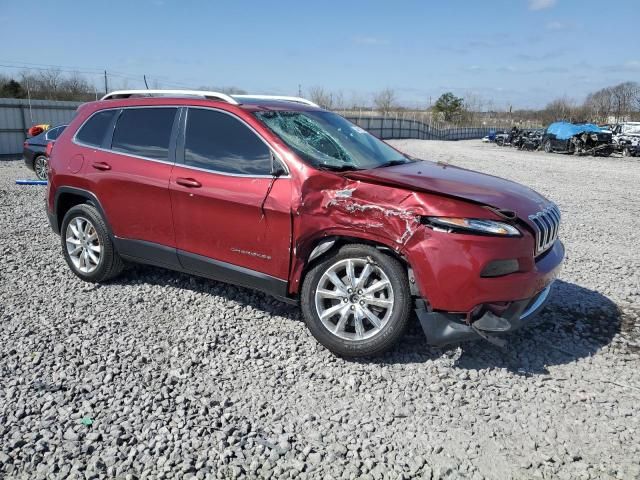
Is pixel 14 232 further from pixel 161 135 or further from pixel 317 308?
pixel 317 308

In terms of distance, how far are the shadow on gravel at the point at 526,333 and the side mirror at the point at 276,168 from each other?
1.30 meters

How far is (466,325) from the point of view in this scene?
3.40 metres

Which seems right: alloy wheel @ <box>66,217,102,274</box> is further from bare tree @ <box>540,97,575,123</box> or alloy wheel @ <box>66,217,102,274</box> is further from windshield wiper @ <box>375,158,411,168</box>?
bare tree @ <box>540,97,575,123</box>

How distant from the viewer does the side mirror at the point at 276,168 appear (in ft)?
12.6

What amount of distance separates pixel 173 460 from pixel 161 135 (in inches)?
110

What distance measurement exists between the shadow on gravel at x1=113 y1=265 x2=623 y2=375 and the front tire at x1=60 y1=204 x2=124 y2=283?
0.86 feet

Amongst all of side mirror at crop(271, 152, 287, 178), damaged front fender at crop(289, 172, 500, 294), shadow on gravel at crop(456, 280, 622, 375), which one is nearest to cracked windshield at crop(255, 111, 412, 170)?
side mirror at crop(271, 152, 287, 178)

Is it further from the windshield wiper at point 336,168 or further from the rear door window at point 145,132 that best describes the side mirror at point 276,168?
the rear door window at point 145,132

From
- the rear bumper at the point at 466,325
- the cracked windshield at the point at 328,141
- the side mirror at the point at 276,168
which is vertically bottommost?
the rear bumper at the point at 466,325

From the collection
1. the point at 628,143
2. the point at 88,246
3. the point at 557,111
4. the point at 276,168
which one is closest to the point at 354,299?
the point at 276,168

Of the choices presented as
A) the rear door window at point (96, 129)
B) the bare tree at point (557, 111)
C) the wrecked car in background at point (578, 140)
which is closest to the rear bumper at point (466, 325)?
the rear door window at point (96, 129)

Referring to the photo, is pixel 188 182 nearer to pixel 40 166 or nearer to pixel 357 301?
pixel 357 301

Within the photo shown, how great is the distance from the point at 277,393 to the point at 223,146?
1.97 metres

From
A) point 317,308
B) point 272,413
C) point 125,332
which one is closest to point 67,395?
point 125,332
